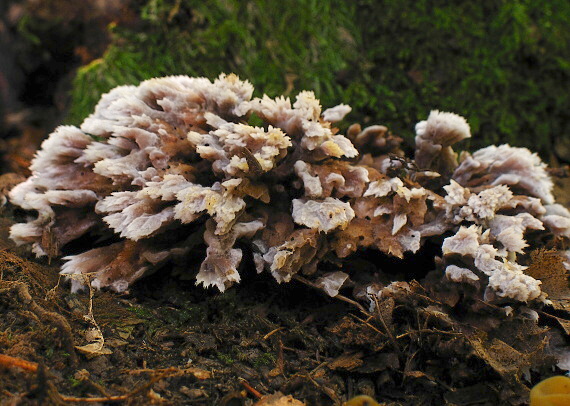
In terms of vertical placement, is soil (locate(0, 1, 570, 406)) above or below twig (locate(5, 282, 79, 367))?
below

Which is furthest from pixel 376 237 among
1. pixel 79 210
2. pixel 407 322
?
pixel 79 210

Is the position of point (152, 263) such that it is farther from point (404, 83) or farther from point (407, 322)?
point (404, 83)

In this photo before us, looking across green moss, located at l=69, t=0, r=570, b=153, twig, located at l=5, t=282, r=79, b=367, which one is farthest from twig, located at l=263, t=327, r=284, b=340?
green moss, located at l=69, t=0, r=570, b=153

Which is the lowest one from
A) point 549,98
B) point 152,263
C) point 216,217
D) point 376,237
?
point 549,98

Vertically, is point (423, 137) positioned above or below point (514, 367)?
above

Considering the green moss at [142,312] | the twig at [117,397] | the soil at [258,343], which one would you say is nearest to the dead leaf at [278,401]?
the soil at [258,343]

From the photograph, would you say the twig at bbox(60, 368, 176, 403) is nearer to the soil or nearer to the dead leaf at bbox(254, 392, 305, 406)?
the soil
